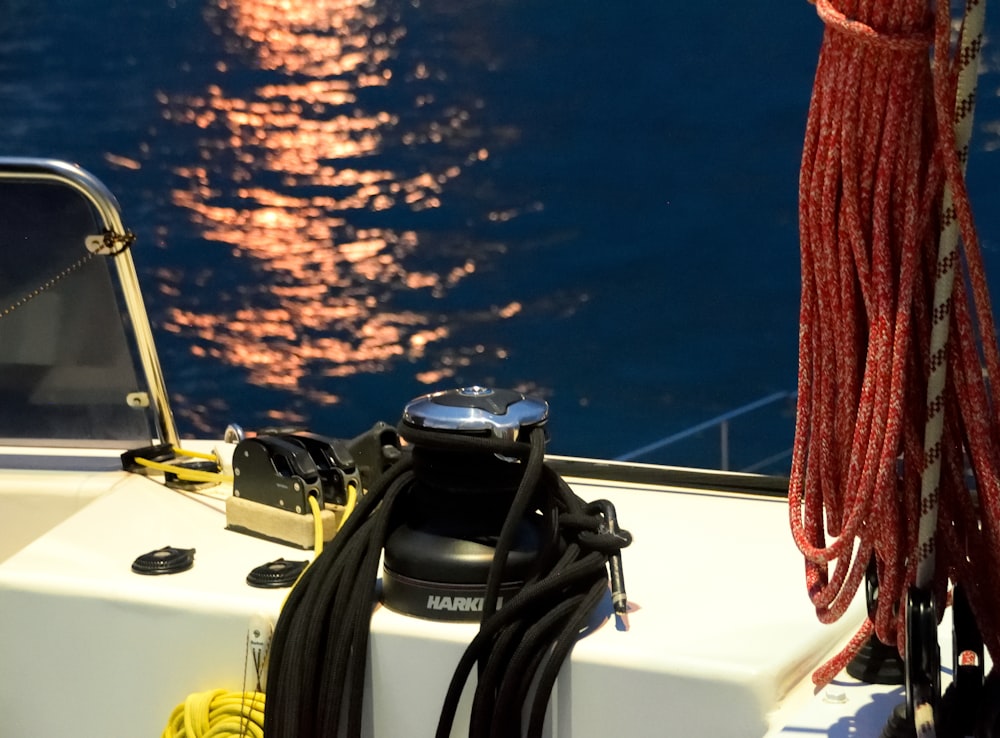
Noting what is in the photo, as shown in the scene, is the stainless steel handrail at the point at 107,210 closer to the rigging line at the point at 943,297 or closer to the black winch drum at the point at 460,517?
the black winch drum at the point at 460,517

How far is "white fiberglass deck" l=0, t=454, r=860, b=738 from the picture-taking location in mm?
1102

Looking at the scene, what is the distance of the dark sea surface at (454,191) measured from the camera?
1103cm

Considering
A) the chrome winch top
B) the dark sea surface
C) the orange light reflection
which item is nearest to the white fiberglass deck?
the chrome winch top

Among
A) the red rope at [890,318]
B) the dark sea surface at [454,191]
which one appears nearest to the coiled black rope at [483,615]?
the red rope at [890,318]

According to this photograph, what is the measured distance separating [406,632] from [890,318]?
0.54m

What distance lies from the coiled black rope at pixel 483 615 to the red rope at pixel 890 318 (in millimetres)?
274

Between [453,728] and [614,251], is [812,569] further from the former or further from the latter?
[614,251]

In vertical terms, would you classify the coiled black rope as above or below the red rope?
below

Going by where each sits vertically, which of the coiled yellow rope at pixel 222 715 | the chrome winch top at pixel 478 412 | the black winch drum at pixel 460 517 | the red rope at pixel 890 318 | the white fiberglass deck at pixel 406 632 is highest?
the red rope at pixel 890 318

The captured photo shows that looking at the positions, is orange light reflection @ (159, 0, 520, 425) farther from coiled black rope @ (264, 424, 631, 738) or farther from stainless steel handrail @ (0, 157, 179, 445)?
coiled black rope @ (264, 424, 631, 738)

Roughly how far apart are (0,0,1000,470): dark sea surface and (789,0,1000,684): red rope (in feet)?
28.5

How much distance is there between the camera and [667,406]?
1100 centimetres

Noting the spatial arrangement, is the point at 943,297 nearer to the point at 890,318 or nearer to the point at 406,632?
the point at 890,318

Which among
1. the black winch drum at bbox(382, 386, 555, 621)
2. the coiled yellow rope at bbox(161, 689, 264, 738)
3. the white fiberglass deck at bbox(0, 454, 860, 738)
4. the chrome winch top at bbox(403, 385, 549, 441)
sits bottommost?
the coiled yellow rope at bbox(161, 689, 264, 738)
